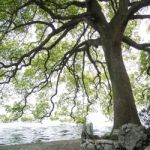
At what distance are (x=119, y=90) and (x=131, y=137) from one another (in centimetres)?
384

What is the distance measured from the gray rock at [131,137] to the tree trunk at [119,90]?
272cm

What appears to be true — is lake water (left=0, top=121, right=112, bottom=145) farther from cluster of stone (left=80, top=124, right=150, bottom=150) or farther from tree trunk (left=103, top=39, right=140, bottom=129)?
cluster of stone (left=80, top=124, right=150, bottom=150)

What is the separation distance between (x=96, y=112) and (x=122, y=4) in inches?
500

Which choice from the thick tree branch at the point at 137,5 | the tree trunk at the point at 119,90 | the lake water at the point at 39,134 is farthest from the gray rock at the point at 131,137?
the lake water at the point at 39,134

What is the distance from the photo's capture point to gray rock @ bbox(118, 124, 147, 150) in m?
10.8

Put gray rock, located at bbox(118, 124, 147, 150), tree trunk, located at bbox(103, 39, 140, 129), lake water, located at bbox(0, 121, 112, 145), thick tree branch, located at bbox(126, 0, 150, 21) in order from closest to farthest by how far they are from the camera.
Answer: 1. gray rock, located at bbox(118, 124, 147, 150)
2. tree trunk, located at bbox(103, 39, 140, 129)
3. thick tree branch, located at bbox(126, 0, 150, 21)
4. lake water, located at bbox(0, 121, 112, 145)

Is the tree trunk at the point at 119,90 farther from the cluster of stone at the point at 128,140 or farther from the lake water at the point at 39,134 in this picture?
the lake water at the point at 39,134

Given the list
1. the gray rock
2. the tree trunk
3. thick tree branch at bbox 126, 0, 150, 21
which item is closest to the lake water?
the tree trunk

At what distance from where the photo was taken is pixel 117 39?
15.2m

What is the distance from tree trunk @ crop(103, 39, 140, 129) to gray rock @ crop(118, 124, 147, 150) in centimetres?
272

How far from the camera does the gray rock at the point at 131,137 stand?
10.8 meters

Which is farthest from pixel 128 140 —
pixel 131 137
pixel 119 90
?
pixel 119 90

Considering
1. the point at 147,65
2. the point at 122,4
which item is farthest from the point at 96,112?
the point at 122,4

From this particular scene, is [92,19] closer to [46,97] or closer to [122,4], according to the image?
[122,4]
